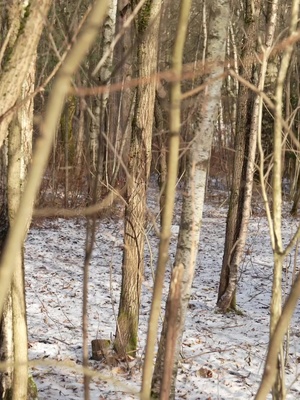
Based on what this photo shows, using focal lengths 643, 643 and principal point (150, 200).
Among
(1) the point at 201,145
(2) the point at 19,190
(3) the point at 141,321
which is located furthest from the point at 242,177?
(2) the point at 19,190

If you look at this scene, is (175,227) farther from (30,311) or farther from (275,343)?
(275,343)

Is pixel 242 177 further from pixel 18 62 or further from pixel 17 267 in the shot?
pixel 18 62

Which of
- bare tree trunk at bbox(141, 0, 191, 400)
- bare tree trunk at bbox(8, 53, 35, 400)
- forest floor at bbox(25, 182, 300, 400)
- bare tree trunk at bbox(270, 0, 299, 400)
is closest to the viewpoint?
bare tree trunk at bbox(141, 0, 191, 400)

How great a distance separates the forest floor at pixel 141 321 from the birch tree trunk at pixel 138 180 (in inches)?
5.7

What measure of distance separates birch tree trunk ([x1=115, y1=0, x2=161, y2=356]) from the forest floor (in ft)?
0.48

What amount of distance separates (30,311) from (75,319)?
0.53 m

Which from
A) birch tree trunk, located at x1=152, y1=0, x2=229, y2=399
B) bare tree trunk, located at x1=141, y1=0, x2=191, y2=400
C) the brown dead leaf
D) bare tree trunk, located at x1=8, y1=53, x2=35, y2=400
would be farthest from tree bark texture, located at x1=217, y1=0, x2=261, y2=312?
bare tree trunk, located at x1=141, y1=0, x2=191, y2=400

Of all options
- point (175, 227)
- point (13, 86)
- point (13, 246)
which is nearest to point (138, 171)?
point (13, 86)

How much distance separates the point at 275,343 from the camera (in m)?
1.67

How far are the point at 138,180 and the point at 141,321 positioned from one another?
1910 mm

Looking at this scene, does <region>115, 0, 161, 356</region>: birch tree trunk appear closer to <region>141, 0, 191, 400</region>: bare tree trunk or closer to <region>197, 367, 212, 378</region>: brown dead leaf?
<region>197, 367, 212, 378</region>: brown dead leaf

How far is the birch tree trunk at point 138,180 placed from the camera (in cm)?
545

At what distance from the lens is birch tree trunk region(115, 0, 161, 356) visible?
5.45 meters

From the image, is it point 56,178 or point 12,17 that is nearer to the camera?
point 12,17
